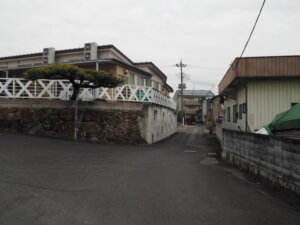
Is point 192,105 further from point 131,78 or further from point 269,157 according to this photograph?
point 269,157

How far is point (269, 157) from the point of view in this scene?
5973 mm

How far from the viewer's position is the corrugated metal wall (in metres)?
11.0

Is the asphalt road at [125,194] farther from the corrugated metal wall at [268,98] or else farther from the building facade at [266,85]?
the building facade at [266,85]

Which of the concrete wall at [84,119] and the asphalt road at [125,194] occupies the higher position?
the concrete wall at [84,119]

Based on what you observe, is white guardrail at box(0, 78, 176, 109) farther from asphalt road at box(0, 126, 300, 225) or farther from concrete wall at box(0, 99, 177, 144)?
asphalt road at box(0, 126, 300, 225)

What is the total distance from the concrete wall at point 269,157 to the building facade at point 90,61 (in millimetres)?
11508

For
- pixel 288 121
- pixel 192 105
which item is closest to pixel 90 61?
pixel 288 121

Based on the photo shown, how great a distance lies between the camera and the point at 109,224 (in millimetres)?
3406

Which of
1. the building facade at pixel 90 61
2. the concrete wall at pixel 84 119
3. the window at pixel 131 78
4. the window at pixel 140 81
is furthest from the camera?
the window at pixel 140 81

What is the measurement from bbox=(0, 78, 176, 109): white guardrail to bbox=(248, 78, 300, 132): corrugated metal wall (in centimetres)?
631

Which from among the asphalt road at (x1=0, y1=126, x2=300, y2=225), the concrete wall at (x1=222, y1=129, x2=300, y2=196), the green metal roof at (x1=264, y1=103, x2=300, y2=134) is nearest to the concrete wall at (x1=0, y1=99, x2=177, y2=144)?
the asphalt road at (x1=0, y1=126, x2=300, y2=225)

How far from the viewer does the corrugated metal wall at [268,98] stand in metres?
11.0

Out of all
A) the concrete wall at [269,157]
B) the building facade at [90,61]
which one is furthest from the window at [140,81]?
the concrete wall at [269,157]

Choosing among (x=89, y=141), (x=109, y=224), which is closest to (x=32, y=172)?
(x=109, y=224)
